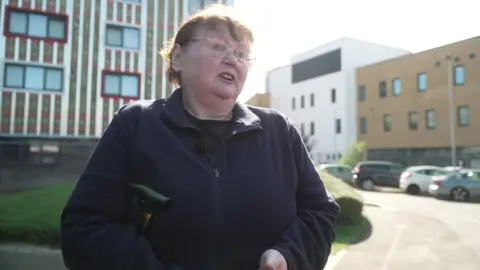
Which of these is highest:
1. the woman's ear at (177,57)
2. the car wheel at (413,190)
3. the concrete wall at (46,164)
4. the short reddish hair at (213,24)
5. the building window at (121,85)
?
the building window at (121,85)

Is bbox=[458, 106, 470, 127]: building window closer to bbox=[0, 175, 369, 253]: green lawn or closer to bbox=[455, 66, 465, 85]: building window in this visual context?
bbox=[455, 66, 465, 85]: building window

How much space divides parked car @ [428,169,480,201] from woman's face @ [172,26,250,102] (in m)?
20.9

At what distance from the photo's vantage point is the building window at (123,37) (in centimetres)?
2561

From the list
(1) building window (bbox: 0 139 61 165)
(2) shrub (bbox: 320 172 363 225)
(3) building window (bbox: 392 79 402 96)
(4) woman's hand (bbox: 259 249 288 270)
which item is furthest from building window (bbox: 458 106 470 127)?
(4) woman's hand (bbox: 259 249 288 270)

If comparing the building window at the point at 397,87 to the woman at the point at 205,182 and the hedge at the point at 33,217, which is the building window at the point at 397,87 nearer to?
the hedge at the point at 33,217

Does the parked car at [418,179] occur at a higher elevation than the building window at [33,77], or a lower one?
lower

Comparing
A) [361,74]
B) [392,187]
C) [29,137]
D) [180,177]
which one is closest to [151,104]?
[180,177]

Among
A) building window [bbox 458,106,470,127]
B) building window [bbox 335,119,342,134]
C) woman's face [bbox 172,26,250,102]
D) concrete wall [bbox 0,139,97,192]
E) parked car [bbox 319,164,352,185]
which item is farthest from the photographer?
building window [bbox 335,119,342,134]

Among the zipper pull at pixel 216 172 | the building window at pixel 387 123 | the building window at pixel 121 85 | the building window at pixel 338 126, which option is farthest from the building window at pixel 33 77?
the building window at pixel 338 126

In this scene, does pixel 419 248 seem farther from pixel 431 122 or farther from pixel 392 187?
pixel 431 122

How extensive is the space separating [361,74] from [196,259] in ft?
146

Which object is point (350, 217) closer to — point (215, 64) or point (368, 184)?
point (215, 64)

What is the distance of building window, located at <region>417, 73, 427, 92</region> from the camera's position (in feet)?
121

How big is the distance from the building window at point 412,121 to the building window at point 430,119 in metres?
1.03
